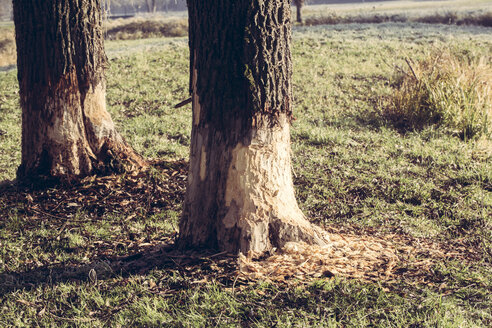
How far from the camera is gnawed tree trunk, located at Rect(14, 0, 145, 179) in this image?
5320mm

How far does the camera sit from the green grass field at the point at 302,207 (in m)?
3.18

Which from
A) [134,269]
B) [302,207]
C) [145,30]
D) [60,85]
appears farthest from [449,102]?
[145,30]

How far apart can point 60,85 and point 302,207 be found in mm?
3240

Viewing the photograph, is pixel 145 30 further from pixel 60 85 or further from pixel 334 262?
pixel 334 262

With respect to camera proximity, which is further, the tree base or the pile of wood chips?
the tree base

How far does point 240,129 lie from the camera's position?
11.8ft

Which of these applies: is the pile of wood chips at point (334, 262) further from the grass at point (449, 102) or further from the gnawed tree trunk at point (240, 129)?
the grass at point (449, 102)

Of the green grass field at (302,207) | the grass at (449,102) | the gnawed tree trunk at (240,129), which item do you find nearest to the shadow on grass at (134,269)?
the green grass field at (302,207)

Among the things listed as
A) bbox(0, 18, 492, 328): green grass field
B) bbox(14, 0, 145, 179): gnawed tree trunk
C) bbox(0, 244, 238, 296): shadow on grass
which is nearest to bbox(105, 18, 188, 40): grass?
bbox(0, 18, 492, 328): green grass field

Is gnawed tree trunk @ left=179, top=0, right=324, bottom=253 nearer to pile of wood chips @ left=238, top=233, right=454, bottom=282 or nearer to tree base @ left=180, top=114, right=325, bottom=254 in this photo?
tree base @ left=180, top=114, right=325, bottom=254

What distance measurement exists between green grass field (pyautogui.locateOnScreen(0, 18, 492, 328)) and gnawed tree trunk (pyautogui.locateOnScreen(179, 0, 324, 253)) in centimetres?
35

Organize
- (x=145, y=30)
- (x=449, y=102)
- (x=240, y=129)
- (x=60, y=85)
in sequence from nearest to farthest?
(x=240, y=129)
(x=60, y=85)
(x=449, y=102)
(x=145, y=30)

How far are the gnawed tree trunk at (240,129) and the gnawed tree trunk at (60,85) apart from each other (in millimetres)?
2391

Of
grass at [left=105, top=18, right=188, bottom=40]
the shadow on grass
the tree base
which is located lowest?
the shadow on grass
